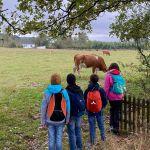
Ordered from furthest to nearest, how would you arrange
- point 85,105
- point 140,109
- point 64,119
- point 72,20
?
point 72,20 → point 140,109 → point 85,105 → point 64,119

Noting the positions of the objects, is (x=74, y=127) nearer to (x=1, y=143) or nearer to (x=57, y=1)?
(x=1, y=143)

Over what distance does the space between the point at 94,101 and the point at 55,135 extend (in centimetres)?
158

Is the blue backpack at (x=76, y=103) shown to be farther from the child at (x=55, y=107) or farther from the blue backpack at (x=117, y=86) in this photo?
the blue backpack at (x=117, y=86)

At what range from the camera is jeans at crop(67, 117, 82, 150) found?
10852 millimetres

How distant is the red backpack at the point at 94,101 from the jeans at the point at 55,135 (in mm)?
1372

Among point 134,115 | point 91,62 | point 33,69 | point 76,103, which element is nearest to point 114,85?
point 134,115

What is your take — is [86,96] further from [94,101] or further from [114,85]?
[114,85]

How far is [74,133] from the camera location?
430 inches

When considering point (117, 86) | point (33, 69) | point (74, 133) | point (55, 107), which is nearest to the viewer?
point (55, 107)

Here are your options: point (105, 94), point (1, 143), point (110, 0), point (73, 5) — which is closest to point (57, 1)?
point (73, 5)

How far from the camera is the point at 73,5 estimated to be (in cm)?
1457

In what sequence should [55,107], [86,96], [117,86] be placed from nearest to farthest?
[55,107] → [86,96] → [117,86]

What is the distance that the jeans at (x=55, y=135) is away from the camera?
34.0ft

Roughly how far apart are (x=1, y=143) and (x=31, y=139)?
3.19 ft
